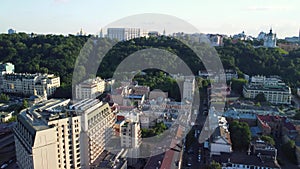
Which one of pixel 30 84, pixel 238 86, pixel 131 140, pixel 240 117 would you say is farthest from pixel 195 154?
pixel 30 84

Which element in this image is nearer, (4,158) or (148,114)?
(4,158)

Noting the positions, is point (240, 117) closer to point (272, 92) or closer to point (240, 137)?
point (240, 137)

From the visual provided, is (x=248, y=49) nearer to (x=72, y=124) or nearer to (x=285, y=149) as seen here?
(x=285, y=149)

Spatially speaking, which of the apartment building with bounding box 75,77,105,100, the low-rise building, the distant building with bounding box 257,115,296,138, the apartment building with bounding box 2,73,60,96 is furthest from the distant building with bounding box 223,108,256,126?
the apartment building with bounding box 2,73,60,96

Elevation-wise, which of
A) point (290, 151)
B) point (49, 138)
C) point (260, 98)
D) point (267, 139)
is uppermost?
point (49, 138)

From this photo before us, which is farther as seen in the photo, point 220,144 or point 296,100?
point 296,100

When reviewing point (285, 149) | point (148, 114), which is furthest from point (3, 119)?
point (285, 149)

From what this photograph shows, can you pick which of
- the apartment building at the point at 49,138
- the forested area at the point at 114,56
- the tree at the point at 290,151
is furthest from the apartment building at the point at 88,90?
the tree at the point at 290,151

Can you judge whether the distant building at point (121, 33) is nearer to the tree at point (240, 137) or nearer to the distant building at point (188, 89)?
the distant building at point (188, 89)
